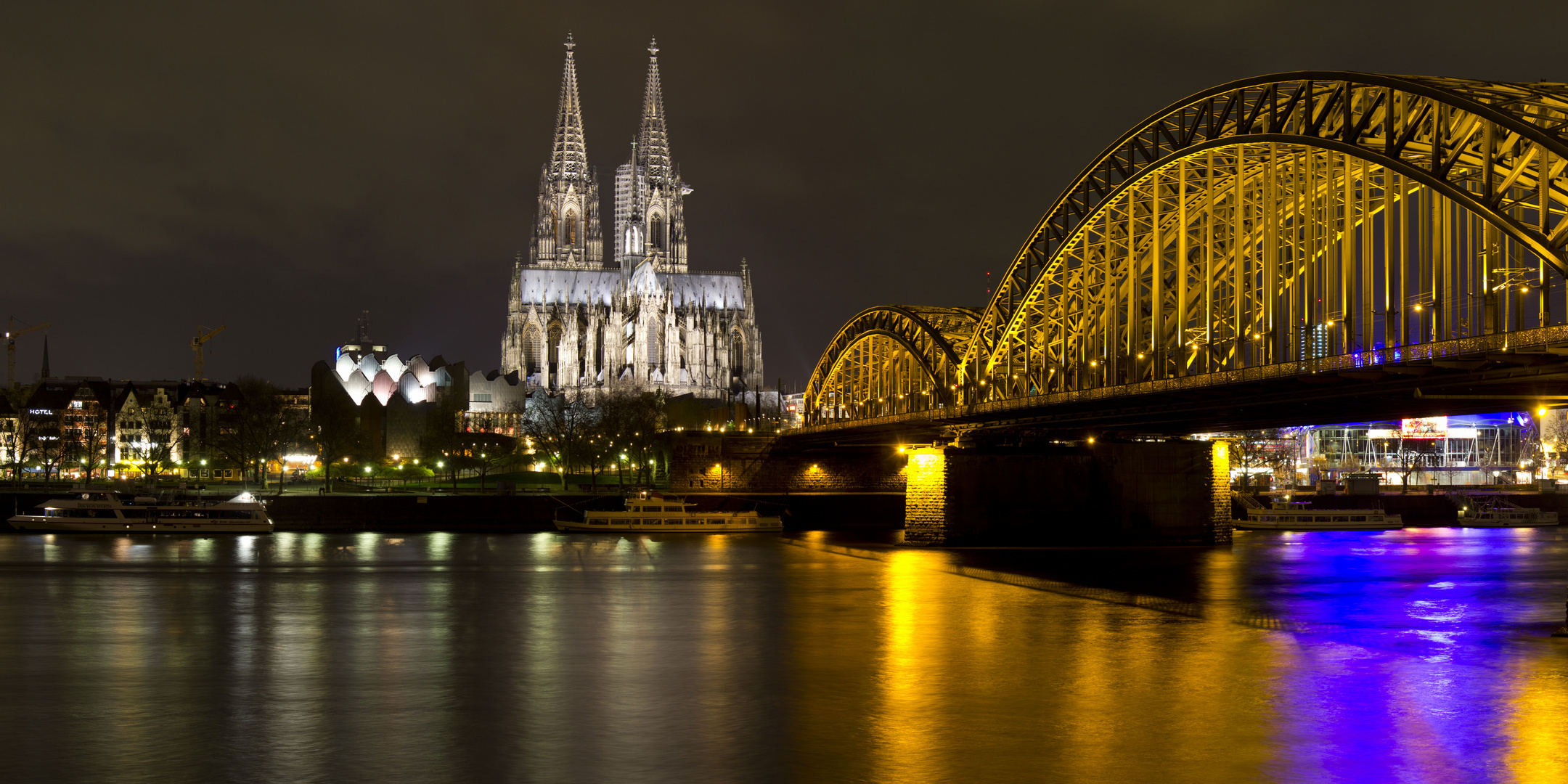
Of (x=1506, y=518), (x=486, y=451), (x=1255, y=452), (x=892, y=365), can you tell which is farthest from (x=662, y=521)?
(x=1255, y=452)

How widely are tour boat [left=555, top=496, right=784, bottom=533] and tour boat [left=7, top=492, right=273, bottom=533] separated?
1842 centimetres

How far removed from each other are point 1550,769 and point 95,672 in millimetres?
28096

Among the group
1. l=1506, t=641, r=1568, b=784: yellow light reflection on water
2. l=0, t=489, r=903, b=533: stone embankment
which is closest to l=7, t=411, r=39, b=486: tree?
l=0, t=489, r=903, b=533: stone embankment

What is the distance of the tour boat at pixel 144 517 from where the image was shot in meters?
82.9

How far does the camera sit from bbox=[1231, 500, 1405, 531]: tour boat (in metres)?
94.5

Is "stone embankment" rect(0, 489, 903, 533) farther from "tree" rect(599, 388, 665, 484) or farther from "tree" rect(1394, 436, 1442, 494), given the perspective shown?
"tree" rect(1394, 436, 1442, 494)

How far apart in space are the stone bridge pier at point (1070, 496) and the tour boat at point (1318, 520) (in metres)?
22.6

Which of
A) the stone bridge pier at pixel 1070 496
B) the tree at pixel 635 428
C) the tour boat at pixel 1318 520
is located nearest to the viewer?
the stone bridge pier at pixel 1070 496

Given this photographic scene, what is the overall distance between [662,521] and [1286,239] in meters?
46.5

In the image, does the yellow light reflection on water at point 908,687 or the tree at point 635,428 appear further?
the tree at point 635,428

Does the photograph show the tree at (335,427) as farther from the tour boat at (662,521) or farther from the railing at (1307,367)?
the railing at (1307,367)

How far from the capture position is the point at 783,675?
30500 millimetres

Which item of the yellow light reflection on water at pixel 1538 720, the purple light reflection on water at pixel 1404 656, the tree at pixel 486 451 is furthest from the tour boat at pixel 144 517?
the yellow light reflection on water at pixel 1538 720

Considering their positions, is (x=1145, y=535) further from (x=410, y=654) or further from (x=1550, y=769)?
(x=1550, y=769)
